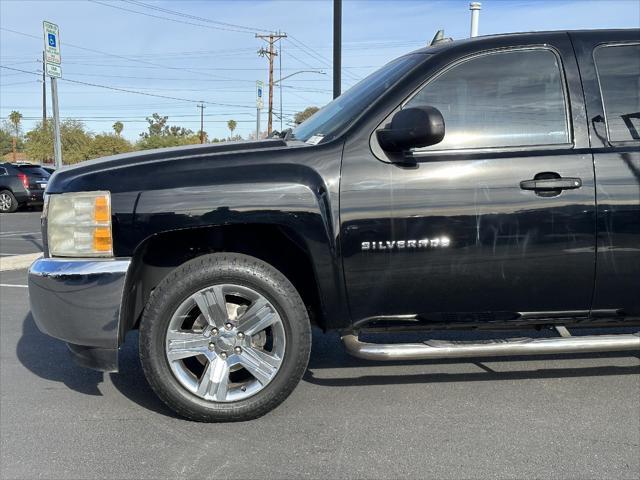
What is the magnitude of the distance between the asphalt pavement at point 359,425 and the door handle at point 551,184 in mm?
1278

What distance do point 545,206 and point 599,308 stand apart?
0.69m

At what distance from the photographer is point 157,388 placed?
119 inches

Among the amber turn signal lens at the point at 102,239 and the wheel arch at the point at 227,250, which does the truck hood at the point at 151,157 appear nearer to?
the amber turn signal lens at the point at 102,239

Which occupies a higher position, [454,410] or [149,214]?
[149,214]

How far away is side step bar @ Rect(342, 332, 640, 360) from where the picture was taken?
3025mm

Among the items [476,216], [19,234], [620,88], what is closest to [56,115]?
[19,234]

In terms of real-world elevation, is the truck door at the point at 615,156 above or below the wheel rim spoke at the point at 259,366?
above

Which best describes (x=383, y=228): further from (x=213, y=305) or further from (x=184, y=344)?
(x=184, y=344)

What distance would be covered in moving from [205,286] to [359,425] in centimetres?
113

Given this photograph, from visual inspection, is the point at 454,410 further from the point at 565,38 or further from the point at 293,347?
the point at 565,38

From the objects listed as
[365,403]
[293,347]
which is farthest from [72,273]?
[365,403]

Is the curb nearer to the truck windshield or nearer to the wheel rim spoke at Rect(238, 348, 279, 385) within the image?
the truck windshield

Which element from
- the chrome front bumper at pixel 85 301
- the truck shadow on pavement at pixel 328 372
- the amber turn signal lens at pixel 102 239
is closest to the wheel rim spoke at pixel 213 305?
the chrome front bumper at pixel 85 301

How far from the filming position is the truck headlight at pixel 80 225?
2.90 m
